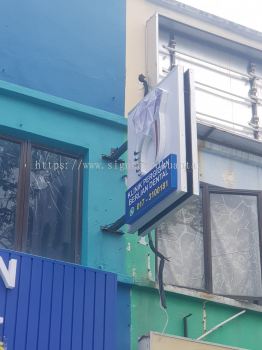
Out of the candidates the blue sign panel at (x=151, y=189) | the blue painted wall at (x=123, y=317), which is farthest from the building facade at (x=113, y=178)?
the blue sign panel at (x=151, y=189)

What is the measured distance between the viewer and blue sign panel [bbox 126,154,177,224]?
829 centimetres

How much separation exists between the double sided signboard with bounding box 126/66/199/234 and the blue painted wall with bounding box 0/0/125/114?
1314 millimetres

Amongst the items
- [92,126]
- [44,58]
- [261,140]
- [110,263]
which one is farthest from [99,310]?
[261,140]

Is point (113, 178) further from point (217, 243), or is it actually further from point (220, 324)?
point (220, 324)

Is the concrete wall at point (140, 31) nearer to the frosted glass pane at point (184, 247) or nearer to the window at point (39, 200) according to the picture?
the window at point (39, 200)

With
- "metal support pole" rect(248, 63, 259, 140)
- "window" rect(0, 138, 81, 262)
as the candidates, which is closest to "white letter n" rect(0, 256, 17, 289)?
"window" rect(0, 138, 81, 262)

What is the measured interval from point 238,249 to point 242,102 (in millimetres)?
2621

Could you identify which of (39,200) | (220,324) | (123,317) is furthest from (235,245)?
(39,200)

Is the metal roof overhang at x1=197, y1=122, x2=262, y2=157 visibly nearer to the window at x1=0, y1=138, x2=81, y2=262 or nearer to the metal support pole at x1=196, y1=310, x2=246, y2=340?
the window at x1=0, y1=138, x2=81, y2=262

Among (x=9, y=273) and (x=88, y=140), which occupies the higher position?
(x=88, y=140)

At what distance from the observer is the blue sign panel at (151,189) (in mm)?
8289

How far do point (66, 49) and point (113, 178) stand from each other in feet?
6.38

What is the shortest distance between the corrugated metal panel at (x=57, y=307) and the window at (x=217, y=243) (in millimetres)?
1498

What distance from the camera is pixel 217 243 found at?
10.7 meters
